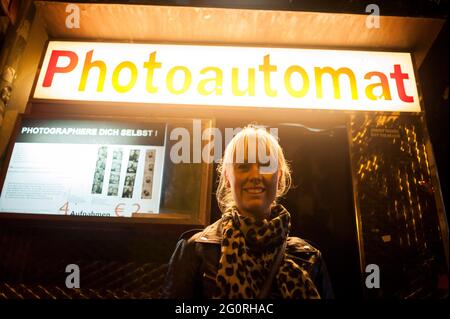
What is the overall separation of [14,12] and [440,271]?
5.27m

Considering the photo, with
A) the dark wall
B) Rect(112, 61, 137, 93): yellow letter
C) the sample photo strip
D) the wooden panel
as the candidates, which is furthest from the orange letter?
the dark wall

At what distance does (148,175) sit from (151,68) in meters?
1.27

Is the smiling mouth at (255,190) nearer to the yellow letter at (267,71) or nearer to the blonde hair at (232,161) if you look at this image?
the blonde hair at (232,161)

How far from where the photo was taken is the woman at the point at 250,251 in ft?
7.54

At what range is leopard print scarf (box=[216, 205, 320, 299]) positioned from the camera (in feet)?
7.41

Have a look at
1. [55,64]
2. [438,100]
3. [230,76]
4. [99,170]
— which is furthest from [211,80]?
[438,100]

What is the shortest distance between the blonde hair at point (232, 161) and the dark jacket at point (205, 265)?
15.4 inches

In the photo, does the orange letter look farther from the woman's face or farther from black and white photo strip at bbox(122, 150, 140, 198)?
the woman's face

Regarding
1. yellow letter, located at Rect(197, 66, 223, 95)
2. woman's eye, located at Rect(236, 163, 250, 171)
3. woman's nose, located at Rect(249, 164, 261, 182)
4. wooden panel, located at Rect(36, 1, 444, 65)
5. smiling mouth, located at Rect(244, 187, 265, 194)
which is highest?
wooden panel, located at Rect(36, 1, 444, 65)

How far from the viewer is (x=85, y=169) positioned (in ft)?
9.48

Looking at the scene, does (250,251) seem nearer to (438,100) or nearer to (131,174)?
(131,174)

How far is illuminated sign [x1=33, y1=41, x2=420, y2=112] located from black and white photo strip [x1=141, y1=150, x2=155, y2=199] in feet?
2.08

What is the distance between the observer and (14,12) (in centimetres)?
356
